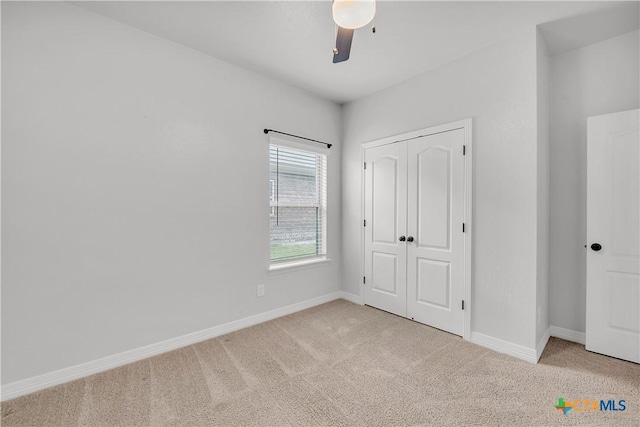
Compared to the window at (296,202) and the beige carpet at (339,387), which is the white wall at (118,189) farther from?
the beige carpet at (339,387)

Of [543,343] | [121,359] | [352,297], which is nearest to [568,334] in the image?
[543,343]

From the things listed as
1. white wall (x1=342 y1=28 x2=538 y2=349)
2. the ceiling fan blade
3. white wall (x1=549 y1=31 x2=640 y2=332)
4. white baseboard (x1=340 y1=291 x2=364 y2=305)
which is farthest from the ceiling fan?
white baseboard (x1=340 y1=291 x2=364 y2=305)

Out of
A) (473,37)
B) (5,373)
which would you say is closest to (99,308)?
(5,373)

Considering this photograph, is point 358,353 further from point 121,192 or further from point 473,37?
point 473,37

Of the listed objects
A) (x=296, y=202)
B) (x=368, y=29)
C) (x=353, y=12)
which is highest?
(x=368, y=29)

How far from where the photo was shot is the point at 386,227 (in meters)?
3.41

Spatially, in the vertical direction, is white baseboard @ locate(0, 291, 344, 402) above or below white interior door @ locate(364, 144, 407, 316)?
below

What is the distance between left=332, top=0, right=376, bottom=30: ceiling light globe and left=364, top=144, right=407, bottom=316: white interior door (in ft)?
6.63

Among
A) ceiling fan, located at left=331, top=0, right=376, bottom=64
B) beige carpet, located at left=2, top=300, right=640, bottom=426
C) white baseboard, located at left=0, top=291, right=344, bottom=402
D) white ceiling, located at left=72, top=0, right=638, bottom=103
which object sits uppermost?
white ceiling, located at left=72, top=0, right=638, bottom=103

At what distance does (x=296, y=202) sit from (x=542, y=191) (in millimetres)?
2460

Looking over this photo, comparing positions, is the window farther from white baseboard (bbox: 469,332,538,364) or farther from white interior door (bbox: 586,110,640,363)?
white interior door (bbox: 586,110,640,363)

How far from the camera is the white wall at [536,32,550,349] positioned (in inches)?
92.7

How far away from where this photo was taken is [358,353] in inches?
96.3

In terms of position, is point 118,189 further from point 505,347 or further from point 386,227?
point 505,347
